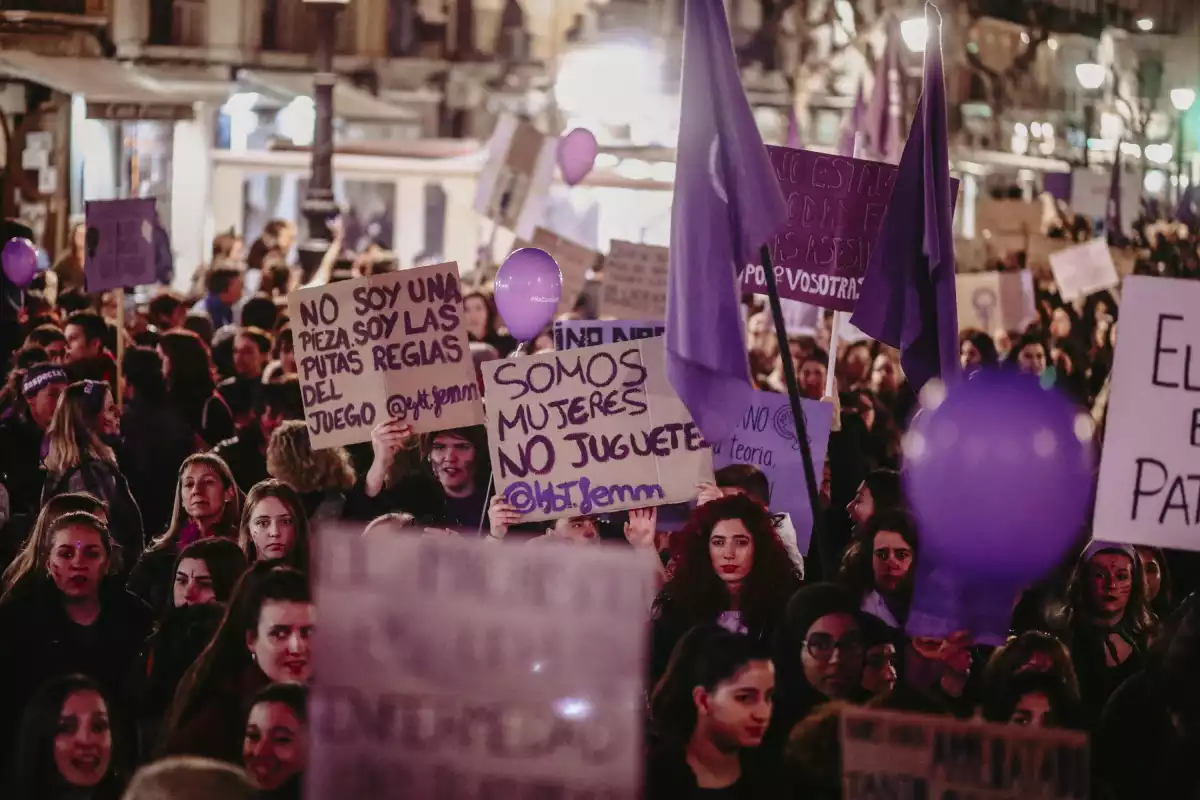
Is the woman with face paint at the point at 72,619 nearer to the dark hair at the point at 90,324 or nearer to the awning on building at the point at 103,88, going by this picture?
the dark hair at the point at 90,324

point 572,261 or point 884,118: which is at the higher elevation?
point 884,118

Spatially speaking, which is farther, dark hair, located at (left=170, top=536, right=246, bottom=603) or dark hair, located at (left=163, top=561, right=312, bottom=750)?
dark hair, located at (left=170, top=536, right=246, bottom=603)

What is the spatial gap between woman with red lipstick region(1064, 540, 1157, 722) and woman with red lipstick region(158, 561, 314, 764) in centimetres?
240

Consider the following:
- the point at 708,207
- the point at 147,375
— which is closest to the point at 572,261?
the point at 147,375

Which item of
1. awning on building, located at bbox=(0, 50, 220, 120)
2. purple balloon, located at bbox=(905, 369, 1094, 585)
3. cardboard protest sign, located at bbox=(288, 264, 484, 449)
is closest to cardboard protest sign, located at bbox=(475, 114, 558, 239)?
awning on building, located at bbox=(0, 50, 220, 120)

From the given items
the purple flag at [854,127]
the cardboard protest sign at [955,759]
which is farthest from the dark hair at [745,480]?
the purple flag at [854,127]

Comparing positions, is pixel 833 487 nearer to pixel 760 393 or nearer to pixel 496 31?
pixel 760 393

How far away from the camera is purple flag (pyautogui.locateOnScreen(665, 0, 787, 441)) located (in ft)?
19.0

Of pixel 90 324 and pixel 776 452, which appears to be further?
pixel 90 324

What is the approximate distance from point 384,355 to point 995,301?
27.5ft

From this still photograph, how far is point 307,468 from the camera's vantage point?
7207mm

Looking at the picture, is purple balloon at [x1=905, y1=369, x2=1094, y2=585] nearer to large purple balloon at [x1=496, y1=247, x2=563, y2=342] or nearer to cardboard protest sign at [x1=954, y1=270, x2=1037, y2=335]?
large purple balloon at [x1=496, y1=247, x2=563, y2=342]

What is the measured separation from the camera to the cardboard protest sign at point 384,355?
7000mm

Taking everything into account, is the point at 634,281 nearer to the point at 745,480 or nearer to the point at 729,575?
the point at 745,480
